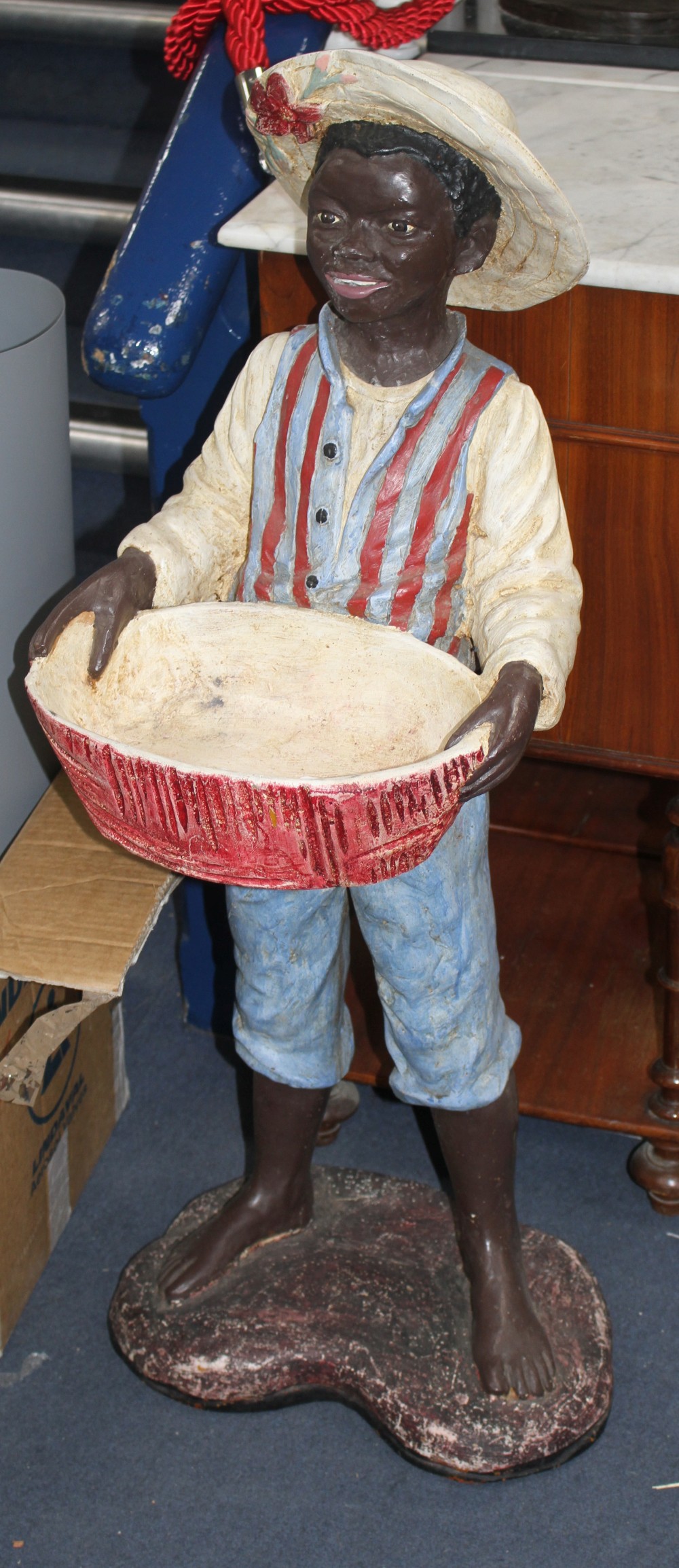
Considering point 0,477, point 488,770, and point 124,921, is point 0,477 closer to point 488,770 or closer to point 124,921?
point 124,921

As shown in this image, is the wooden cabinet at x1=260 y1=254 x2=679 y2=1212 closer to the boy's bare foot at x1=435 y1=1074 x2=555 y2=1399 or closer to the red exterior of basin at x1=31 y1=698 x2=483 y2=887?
the boy's bare foot at x1=435 y1=1074 x2=555 y2=1399

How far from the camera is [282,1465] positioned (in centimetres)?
169

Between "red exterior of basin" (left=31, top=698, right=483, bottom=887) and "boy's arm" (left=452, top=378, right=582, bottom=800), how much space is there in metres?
0.14

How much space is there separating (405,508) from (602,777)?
1.15 meters

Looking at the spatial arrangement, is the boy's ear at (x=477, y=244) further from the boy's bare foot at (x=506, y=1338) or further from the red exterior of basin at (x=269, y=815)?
the boy's bare foot at (x=506, y=1338)

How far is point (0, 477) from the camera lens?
1.55m

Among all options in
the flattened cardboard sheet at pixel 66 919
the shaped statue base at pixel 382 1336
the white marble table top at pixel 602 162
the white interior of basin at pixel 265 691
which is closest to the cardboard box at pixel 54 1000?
the flattened cardboard sheet at pixel 66 919

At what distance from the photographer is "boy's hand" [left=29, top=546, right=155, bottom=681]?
1327 millimetres

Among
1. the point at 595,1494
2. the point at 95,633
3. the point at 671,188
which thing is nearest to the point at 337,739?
the point at 95,633

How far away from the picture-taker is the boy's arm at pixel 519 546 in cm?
130

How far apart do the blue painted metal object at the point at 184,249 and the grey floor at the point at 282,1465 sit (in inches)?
36.2

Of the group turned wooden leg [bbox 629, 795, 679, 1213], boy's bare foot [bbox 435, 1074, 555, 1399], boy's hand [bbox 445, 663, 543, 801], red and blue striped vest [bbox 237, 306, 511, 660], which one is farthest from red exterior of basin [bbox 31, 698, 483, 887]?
turned wooden leg [bbox 629, 795, 679, 1213]

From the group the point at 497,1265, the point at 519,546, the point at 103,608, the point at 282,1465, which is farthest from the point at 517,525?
the point at 282,1465

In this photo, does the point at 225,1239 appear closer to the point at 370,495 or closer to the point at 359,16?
the point at 370,495
